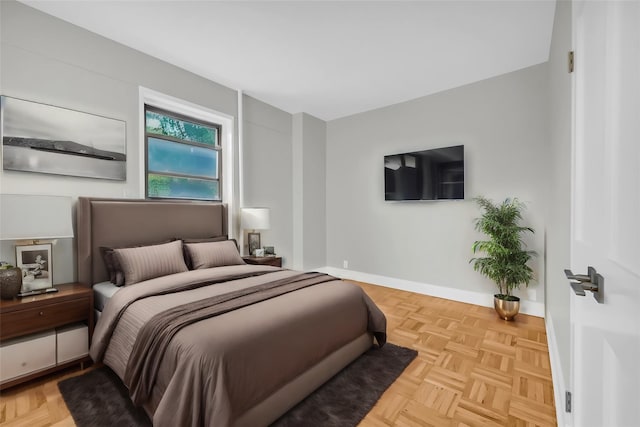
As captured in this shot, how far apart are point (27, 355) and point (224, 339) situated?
5.35ft

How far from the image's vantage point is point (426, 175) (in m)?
3.85

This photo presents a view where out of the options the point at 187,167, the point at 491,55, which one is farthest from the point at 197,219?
the point at 491,55

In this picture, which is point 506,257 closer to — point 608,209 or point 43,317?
point 608,209

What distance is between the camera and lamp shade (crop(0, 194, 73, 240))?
188 cm

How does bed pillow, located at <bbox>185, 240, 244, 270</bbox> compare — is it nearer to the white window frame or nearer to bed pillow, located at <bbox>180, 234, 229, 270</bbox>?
bed pillow, located at <bbox>180, 234, 229, 270</bbox>

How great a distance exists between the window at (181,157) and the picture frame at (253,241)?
0.69 metres

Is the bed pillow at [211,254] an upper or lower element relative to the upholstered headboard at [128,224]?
lower

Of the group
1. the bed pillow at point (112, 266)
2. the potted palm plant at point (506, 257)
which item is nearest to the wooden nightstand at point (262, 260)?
the bed pillow at point (112, 266)

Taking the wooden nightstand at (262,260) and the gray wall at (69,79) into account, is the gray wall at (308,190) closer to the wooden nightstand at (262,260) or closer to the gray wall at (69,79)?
the wooden nightstand at (262,260)

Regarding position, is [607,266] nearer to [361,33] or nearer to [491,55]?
[361,33]

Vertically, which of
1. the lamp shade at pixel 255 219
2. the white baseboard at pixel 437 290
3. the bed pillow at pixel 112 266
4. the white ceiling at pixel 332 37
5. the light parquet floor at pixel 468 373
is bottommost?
the light parquet floor at pixel 468 373

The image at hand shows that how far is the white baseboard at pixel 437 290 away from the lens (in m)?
3.15

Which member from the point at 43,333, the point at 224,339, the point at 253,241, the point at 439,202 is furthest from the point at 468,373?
the point at 43,333

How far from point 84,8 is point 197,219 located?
2.10m
